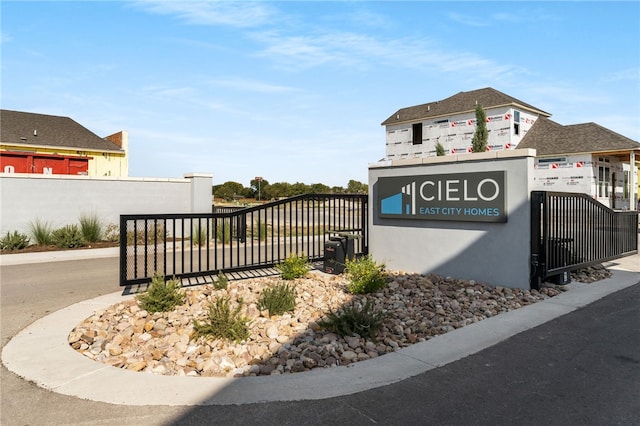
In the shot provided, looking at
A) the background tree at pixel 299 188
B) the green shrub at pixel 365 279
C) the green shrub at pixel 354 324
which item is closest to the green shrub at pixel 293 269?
the green shrub at pixel 365 279

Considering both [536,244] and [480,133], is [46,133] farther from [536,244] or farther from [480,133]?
[536,244]

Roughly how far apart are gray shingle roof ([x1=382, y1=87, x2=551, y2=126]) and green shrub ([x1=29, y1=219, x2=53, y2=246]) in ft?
111

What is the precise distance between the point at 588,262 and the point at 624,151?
2448cm

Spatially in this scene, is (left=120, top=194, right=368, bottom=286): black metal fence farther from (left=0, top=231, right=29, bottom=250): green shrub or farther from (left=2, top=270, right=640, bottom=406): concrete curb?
(left=0, top=231, right=29, bottom=250): green shrub

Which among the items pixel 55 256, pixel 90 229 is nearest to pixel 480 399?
pixel 55 256

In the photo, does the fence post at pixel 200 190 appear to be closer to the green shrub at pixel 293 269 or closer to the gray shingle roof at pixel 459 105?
the green shrub at pixel 293 269

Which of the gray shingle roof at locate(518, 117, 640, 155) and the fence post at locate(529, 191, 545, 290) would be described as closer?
the fence post at locate(529, 191, 545, 290)

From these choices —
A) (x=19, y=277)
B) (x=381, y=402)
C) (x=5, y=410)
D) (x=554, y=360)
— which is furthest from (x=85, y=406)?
(x=19, y=277)

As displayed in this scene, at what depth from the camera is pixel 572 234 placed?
30.7 ft

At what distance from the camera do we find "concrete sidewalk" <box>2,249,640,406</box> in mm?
3820

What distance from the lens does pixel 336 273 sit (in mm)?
9547

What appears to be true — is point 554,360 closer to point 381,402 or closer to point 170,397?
point 381,402

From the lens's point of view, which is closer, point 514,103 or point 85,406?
point 85,406

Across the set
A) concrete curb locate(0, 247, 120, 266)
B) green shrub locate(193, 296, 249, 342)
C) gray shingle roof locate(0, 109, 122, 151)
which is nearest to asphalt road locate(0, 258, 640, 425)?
green shrub locate(193, 296, 249, 342)
